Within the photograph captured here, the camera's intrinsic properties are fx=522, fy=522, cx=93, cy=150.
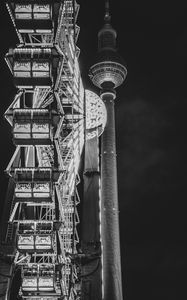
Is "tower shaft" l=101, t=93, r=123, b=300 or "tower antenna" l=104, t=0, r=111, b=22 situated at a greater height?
"tower antenna" l=104, t=0, r=111, b=22

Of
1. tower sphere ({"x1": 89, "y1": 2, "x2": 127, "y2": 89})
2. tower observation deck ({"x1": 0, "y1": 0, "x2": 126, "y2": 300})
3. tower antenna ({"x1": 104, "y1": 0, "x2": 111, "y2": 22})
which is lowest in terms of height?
tower observation deck ({"x1": 0, "y1": 0, "x2": 126, "y2": 300})

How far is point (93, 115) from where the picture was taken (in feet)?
137

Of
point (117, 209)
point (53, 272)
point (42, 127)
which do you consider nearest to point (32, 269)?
point (53, 272)

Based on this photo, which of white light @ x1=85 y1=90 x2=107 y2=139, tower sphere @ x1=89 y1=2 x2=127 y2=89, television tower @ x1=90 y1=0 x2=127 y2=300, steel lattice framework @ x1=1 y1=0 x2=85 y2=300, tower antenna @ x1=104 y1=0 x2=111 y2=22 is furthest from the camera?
tower antenna @ x1=104 y1=0 x2=111 y2=22

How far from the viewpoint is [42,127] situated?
30422 millimetres

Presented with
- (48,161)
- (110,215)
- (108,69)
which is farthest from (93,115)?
(108,69)

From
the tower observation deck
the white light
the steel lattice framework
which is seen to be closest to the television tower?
the tower observation deck

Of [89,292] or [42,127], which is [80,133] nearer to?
[42,127]

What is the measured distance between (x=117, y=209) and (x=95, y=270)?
40261 mm

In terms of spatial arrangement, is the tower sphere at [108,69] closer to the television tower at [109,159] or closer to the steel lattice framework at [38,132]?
the television tower at [109,159]

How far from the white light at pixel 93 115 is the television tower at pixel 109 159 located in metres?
27.4

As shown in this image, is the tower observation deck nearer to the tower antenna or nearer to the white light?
the white light

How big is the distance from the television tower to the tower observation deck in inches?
882

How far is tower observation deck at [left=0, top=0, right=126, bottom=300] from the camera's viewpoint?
3045 cm
